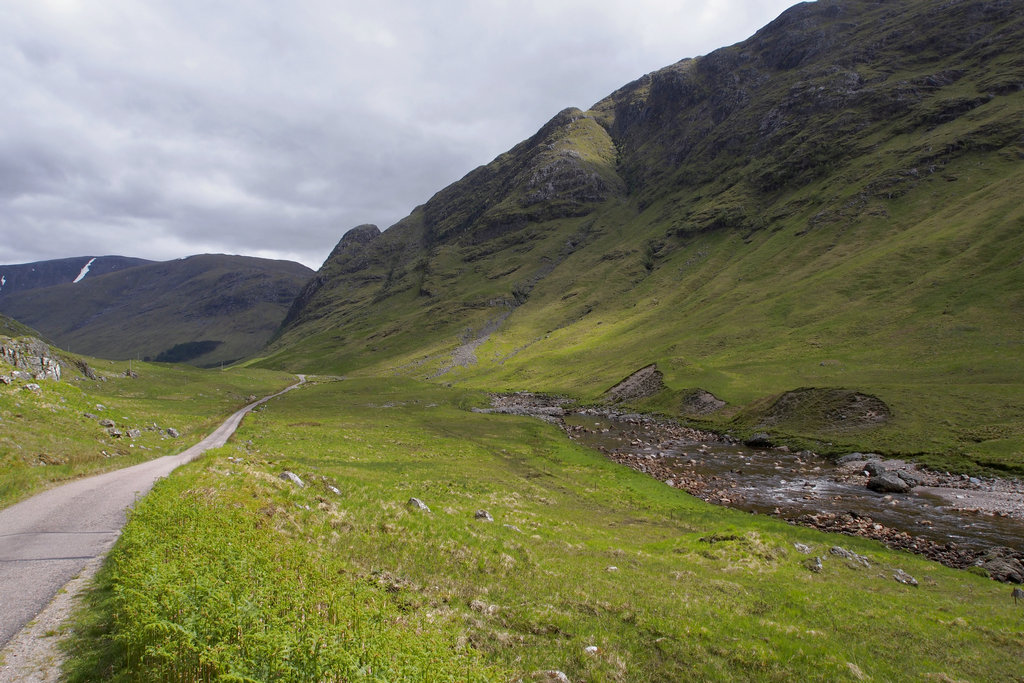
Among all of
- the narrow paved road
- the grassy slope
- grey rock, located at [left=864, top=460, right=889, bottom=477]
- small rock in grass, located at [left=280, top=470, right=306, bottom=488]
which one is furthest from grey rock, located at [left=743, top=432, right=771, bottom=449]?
the grassy slope

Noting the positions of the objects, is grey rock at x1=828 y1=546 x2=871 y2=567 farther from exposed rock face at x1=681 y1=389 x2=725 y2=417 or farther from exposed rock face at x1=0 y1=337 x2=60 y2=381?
exposed rock face at x1=0 y1=337 x2=60 y2=381

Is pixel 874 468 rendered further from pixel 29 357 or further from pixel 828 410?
pixel 29 357

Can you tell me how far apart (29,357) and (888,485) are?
88.6 m

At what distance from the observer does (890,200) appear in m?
137

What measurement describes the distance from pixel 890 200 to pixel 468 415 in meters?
146

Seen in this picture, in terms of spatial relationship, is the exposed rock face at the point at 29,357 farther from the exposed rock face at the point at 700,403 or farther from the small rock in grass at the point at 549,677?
the exposed rock face at the point at 700,403

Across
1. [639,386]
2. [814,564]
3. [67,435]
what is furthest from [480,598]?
[639,386]

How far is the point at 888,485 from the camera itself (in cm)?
3600

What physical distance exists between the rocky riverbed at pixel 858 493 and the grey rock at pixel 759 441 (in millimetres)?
118

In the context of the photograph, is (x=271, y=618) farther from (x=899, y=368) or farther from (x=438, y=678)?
(x=899, y=368)

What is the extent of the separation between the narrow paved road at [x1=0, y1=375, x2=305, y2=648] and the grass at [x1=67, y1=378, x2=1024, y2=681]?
49.1 inches

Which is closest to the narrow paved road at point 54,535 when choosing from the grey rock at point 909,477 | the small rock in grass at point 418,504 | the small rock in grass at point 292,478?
the small rock in grass at point 292,478

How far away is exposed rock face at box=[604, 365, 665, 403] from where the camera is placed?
271ft

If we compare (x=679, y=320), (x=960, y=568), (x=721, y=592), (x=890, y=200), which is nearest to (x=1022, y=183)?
(x=890, y=200)
